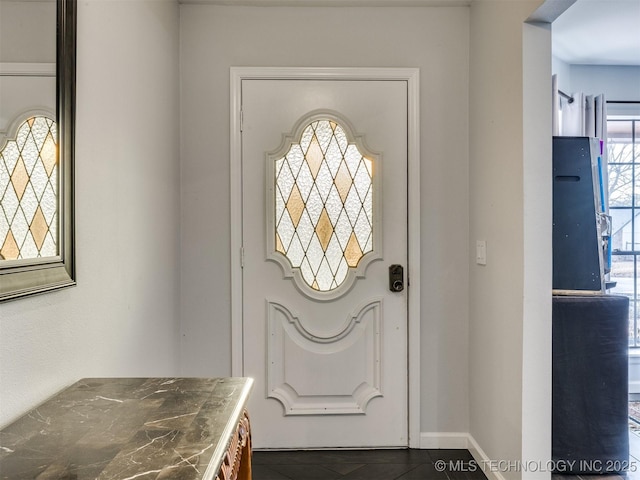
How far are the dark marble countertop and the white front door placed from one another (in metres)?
1.16

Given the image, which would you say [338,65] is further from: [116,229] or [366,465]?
[366,465]

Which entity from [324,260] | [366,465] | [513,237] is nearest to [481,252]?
[513,237]

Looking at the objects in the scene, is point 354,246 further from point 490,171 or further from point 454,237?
point 490,171

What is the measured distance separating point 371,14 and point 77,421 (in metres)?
2.37

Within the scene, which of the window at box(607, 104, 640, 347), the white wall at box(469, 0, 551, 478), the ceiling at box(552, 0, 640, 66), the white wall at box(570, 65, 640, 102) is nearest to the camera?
the white wall at box(469, 0, 551, 478)

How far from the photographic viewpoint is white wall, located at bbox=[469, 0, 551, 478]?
1891 mm

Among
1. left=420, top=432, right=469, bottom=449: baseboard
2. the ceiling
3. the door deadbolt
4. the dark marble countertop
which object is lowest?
left=420, top=432, right=469, bottom=449: baseboard

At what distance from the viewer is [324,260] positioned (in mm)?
2531

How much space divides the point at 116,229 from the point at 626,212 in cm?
367

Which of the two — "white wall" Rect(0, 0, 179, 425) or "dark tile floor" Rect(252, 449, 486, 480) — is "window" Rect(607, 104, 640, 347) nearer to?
"dark tile floor" Rect(252, 449, 486, 480)

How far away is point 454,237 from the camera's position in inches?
101

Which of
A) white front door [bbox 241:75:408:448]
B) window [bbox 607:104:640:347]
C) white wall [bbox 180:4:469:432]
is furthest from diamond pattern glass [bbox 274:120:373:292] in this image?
window [bbox 607:104:640:347]

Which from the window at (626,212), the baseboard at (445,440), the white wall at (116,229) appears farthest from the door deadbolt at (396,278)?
the window at (626,212)

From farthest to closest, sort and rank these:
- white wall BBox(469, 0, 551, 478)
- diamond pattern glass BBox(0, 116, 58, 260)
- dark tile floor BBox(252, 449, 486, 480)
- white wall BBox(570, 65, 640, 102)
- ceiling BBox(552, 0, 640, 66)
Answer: white wall BBox(570, 65, 640, 102)
ceiling BBox(552, 0, 640, 66)
dark tile floor BBox(252, 449, 486, 480)
white wall BBox(469, 0, 551, 478)
diamond pattern glass BBox(0, 116, 58, 260)
